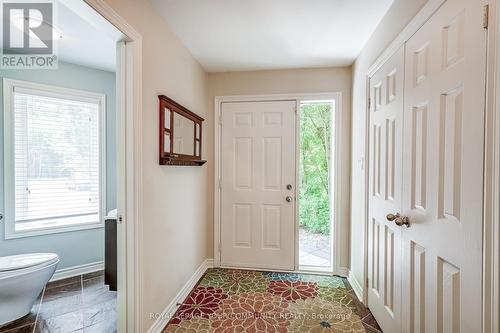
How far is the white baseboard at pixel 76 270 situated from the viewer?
2.67 m

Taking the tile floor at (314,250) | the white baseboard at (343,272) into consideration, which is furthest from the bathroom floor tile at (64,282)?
the white baseboard at (343,272)

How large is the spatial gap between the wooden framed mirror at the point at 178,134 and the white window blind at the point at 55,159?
4.29 feet

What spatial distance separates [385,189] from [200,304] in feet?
6.10

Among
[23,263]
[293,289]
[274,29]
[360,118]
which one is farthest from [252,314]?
[274,29]

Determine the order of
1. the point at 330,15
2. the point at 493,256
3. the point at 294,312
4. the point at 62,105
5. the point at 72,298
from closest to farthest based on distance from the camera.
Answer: the point at 493,256 → the point at 330,15 → the point at 294,312 → the point at 72,298 → the point at 62,105

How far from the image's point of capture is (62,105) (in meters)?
2.75

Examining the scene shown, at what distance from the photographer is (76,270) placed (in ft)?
9.14

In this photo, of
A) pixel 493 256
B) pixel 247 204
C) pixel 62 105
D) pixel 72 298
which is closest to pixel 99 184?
pixel 62 105

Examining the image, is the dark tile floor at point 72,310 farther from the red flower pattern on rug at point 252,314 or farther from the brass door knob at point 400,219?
the brass door knob at point 400,219

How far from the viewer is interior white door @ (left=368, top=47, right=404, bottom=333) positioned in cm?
161

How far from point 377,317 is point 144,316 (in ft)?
5.81

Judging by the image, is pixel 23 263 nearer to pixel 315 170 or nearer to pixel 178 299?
pixel 178 299

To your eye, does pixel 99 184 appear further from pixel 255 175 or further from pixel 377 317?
pixel 377 317

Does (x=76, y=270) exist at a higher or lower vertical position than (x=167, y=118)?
lower
